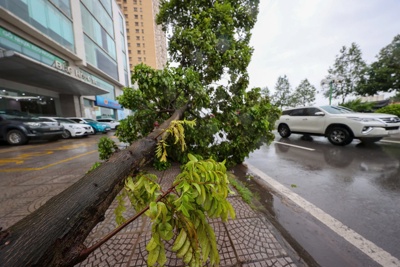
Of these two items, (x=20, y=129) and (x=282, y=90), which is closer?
(x=20, y=129)

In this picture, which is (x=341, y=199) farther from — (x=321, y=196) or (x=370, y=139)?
(x=370, y=139)

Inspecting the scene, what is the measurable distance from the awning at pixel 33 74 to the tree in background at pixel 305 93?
34409 mm

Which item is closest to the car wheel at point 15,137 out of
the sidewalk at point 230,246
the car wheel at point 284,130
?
the sidewalk at point 230,246

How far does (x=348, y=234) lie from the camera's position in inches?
73.0

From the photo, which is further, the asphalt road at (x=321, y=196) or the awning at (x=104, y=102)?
the awning at (x=104, y=102)

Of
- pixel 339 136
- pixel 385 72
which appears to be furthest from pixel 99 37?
pixel 385 72

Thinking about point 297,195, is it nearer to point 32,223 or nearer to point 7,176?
point 32,223

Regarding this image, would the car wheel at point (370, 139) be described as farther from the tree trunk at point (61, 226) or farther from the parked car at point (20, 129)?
the parked car at point (20, 129)

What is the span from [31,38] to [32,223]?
59.2 feet

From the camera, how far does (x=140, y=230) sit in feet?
6.07

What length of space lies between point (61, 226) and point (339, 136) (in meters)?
8.01

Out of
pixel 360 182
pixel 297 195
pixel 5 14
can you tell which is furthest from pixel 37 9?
pixel 360 182

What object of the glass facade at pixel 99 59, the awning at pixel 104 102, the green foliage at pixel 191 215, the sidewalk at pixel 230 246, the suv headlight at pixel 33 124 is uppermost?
the glass facade at pixel 99 59

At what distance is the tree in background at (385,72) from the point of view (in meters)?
16.7
